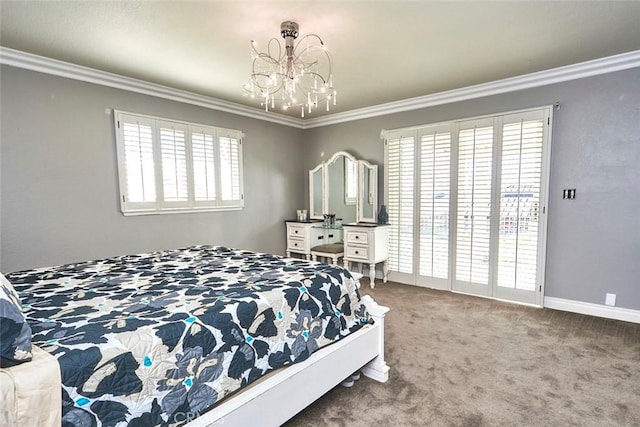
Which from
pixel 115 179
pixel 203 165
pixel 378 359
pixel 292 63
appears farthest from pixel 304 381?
pixel 203 165

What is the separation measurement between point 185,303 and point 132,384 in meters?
0.43

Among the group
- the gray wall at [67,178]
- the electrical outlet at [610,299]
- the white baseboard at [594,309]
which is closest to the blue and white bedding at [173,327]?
the gray wall at [67,178]

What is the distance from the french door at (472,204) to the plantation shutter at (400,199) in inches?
0.5

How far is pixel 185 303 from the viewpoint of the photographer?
1.54 metres

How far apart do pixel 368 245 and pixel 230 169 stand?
207 cm

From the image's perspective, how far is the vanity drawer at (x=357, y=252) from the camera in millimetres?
4250

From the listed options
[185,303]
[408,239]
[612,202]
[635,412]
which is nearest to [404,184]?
[408,239]

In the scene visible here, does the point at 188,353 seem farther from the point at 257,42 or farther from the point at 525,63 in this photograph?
the point at 525,63

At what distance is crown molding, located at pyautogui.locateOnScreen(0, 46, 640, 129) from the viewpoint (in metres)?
2.85

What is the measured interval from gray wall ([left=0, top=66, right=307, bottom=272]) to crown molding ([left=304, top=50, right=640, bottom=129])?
2.19m

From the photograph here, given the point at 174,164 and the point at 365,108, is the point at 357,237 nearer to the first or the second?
the point at 365,108

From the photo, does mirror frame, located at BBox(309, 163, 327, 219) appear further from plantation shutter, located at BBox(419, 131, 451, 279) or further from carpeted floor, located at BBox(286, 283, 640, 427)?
carpeted floor, located at BBox(286, 283, 640, 427)

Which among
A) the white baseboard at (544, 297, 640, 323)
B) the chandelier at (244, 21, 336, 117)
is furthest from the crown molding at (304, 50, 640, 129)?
the white baseboard at (544, 297, 640, 323)

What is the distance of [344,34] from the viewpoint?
96.0 inches
